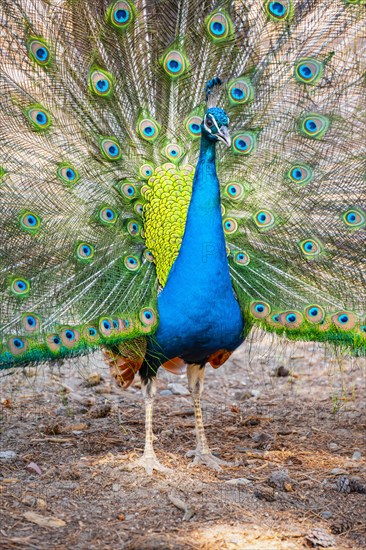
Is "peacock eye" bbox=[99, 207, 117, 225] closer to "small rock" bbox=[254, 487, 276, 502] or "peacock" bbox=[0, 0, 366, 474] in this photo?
"peacock" bbox=[0, 0, 366, 474]

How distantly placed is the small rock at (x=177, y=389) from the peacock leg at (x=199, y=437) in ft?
4.83

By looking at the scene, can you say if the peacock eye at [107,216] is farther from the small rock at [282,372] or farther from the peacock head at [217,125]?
the small rock at [282,372]

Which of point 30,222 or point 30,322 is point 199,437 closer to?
point 30,322

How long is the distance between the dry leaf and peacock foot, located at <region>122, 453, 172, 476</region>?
33.2 inches

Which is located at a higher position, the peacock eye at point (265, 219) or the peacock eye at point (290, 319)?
the peacock eye at point (265, 219)

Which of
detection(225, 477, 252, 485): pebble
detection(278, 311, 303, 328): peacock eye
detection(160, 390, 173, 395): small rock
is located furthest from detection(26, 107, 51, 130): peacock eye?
detection(160, 390, 173, 395): small rock

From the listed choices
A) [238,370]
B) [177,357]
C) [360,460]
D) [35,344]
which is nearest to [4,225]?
[35,344]

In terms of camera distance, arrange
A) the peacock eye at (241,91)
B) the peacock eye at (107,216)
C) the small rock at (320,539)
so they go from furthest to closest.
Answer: the peacock eye at (241,91) → the peacock eye at (107,216) → the small rock at (320,539)

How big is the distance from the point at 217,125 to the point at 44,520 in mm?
2107

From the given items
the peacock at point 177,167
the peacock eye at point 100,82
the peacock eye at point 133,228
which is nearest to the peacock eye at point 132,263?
the peacock at point 177,167

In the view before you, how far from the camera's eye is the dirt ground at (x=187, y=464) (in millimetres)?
3787

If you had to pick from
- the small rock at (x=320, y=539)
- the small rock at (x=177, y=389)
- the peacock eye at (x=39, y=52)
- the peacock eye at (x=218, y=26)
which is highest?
the peacock eye at (x=218, y=26)

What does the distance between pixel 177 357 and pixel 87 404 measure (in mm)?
1617

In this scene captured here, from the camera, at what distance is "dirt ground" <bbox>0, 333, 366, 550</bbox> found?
3787 mm
